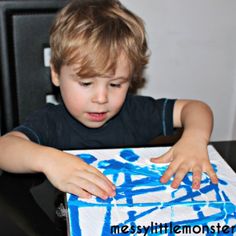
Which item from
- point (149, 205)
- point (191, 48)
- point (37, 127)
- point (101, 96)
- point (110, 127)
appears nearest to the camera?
point (149, 205)

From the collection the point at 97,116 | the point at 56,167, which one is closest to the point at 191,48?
the point at 97,116

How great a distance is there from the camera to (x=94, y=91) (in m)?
0.82

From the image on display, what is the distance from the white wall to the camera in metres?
1.21

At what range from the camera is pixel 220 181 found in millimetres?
659

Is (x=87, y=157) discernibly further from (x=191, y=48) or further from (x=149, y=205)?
(x=191, y=48)

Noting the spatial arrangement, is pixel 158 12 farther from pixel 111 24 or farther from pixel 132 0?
pixel 111 24

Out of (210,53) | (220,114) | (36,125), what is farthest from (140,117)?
(220,114)

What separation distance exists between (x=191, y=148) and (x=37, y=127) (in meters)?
0.34

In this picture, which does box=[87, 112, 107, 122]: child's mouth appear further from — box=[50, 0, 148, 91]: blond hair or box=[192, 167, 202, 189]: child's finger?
box=[192, 167, 202, 189]: child's finger

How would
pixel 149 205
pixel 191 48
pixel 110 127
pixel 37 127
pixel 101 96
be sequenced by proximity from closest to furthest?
pixel 149 205
pixel 101 96
pixel 37 127
pixel 110 127
pixel 191 48

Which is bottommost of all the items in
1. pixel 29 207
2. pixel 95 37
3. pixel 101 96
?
pixel 29 207

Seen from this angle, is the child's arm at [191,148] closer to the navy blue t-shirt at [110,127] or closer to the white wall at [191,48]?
the navy blue t-shirt at [110,127]

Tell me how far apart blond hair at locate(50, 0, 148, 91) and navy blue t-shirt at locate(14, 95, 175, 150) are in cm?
13

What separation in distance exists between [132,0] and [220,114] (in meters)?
0.54
